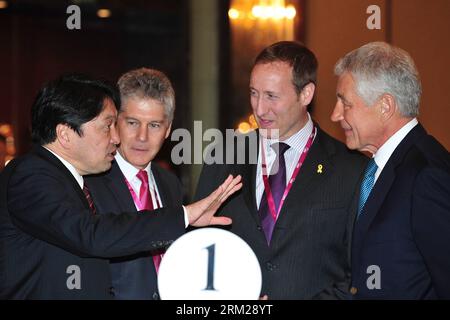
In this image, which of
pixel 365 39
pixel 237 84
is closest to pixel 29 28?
pixel 237 84

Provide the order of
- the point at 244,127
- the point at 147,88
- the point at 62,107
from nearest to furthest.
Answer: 1. the point at 62,107
2. the point at 147,88
3. the point at 244,127

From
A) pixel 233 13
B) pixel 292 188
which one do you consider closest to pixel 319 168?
pixel 292 188

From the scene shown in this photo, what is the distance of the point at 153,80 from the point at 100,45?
6.88m

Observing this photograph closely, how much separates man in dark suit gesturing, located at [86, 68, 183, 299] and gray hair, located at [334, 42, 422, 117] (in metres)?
0.94

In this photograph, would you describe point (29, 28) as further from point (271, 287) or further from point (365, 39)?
point (271, 287)

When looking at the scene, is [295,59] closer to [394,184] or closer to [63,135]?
[394,184]

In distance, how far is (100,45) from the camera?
996 cm

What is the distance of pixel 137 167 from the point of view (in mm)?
3342

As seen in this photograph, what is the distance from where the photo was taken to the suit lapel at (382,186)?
8.87 ft

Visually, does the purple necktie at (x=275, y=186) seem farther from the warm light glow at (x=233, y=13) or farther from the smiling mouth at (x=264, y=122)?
the warm light glow at (x=233, y=13)

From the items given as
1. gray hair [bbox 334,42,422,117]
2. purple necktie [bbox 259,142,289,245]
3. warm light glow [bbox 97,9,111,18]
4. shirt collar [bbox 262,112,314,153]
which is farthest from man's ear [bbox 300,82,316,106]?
warm light glow [bbox 97,9,111,18]

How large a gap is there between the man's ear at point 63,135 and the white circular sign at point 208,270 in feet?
2.26

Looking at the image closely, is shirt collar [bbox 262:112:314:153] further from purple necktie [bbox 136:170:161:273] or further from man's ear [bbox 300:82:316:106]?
purple necktie [bbox 136:170:161:273]

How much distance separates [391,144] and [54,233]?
4.37ft
